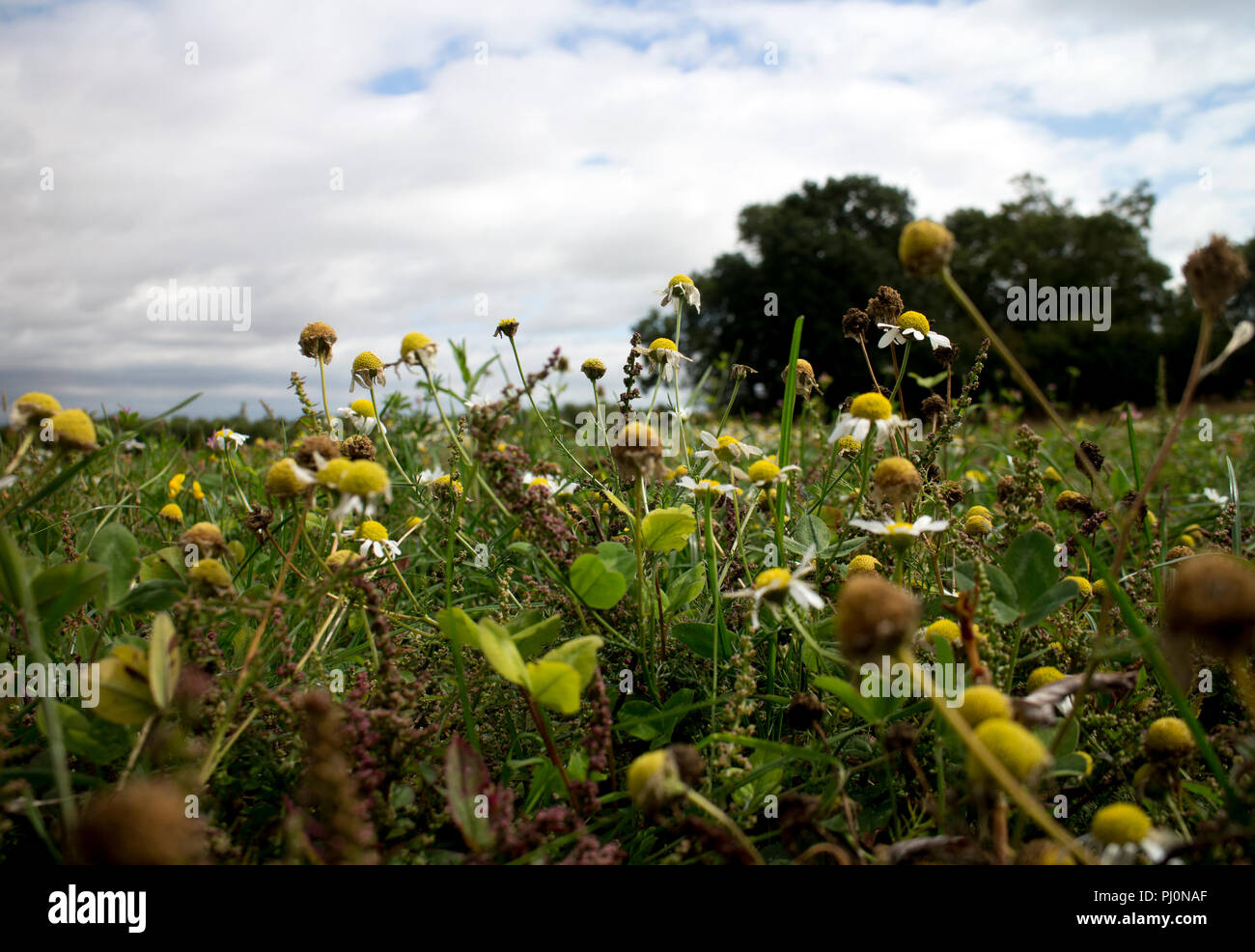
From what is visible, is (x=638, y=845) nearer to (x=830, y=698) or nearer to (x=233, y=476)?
(x=830, y=698)

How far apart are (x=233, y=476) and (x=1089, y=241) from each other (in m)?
43.1

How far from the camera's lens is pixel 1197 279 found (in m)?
0.87

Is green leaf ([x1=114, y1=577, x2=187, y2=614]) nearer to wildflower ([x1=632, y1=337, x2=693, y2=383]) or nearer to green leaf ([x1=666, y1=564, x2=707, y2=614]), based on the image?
green leaf ([x1=666, y1=564, x2=707, y2=614])

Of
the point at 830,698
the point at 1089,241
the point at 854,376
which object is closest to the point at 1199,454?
the point at 830,698

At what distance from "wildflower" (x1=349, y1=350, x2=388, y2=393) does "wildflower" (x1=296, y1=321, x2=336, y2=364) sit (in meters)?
0.08

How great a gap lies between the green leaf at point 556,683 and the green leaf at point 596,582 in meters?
0.19

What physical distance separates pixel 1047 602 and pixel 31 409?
1.47m

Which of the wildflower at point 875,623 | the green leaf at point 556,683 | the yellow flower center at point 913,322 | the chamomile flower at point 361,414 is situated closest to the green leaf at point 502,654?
the green leaf at point 556,683

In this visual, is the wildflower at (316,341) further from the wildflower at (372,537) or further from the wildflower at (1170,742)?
the wildflower at (1170,742)

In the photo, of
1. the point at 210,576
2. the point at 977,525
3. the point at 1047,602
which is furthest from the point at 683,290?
the point at 210,576

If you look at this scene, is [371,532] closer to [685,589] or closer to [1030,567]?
[685,589]

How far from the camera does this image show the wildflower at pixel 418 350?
4.74 feet

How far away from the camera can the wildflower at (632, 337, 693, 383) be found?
6.23 feet
